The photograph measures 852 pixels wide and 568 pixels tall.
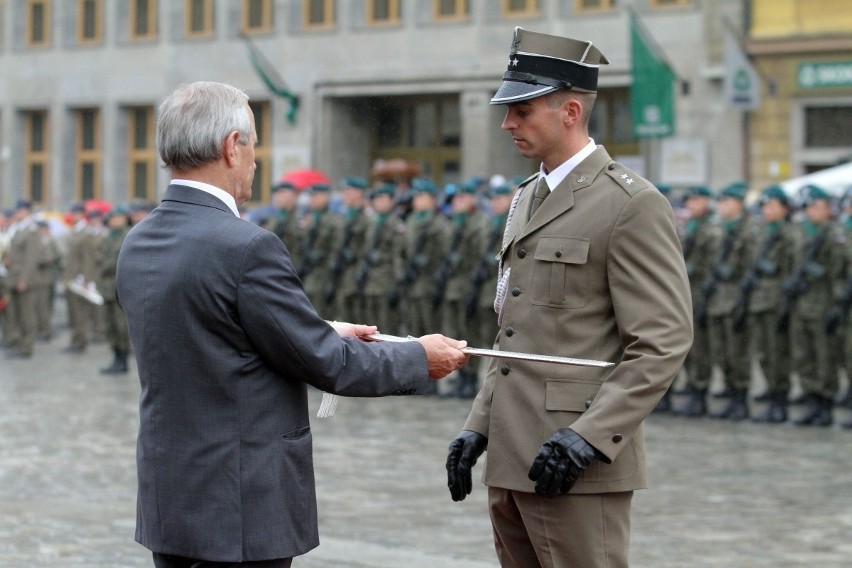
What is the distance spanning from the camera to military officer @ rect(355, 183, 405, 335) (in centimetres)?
1633

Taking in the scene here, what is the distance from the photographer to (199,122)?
378 centimetres

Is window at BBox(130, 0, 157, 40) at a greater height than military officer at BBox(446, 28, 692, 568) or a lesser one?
greater

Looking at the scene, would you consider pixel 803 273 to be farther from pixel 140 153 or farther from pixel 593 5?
pixel 140 153

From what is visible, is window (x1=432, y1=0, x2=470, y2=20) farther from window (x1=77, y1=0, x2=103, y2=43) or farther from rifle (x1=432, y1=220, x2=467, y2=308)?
rifle (x1=432, y1=220, x2=467, y2=308)

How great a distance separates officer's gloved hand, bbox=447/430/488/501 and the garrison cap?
35.5 inches

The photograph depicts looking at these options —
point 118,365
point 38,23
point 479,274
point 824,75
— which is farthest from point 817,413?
point 38,23

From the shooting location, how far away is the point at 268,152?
3500 cm

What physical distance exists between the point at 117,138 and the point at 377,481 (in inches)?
1157

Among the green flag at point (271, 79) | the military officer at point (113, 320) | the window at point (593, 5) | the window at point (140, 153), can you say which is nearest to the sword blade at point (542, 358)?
the military officer at point (113, 320)

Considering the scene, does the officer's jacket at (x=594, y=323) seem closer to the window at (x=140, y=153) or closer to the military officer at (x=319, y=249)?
the military officer at (x=319, y=249)

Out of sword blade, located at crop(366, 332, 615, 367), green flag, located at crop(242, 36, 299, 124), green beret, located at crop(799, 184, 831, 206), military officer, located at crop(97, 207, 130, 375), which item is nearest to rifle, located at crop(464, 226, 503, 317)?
green beret, located at crop(799, 184, 831, 206)

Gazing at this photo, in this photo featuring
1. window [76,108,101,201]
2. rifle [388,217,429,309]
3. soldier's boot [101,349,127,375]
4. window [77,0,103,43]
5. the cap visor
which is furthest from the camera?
window [76,108,101,201]

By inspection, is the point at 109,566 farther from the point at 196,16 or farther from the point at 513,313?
the point at 196,16

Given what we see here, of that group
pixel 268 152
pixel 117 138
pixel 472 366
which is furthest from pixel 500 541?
pixel 117 138
